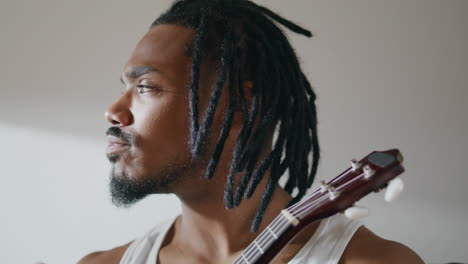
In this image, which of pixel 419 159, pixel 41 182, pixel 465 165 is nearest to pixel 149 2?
pixel 41 182

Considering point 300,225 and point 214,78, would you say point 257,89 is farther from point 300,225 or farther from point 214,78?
point 300,225

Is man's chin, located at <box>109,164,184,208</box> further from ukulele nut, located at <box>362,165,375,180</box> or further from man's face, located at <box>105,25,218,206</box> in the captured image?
ukulele nut, located at <box>362,165,375,180</box>

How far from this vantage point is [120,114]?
820mm

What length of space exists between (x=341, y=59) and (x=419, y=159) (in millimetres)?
354

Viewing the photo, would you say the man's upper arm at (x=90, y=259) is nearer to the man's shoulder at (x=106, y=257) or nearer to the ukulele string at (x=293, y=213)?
the man's shoulder at (x=106, y=257)

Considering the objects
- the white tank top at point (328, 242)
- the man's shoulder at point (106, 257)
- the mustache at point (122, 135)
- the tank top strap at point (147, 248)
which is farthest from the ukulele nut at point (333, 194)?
the man's shoulder at point (106, 257)

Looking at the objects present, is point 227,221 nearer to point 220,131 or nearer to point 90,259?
point 220,131

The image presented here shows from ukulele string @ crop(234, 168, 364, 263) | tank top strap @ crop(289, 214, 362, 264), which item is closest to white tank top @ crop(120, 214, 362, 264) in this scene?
tank top strap @ crop(289, 214, 362, 264)

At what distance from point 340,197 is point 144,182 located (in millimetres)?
393

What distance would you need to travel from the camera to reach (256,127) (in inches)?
33.1

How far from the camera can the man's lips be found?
0.81 meters

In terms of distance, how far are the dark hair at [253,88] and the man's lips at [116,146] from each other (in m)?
0.13

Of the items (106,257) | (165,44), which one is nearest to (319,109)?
(165,44)

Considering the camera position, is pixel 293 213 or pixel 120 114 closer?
pixel 293 213
